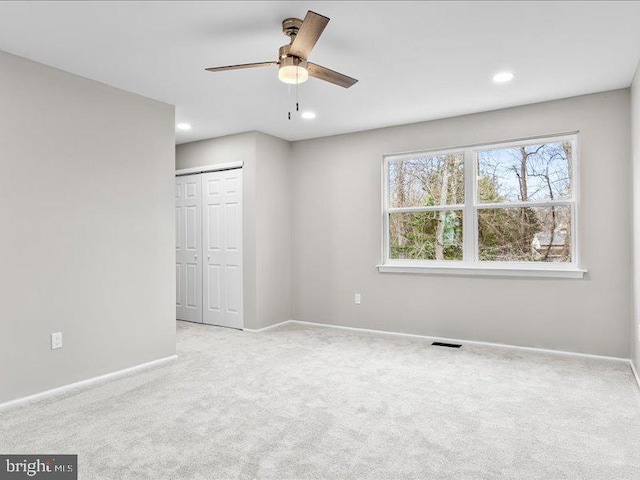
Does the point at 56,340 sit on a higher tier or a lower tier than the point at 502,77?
lower

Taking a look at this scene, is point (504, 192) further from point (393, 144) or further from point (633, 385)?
point (633, 385)

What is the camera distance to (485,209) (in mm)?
4504

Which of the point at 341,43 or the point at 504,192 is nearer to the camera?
the point at 341,43

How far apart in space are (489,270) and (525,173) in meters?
1.05

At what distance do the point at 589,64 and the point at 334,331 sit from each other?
3.62 meters

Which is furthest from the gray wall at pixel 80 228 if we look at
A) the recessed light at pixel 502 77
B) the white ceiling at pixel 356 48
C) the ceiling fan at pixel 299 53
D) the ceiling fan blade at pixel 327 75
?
the recessed light at pixel 502 77

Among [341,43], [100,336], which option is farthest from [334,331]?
[341,43]

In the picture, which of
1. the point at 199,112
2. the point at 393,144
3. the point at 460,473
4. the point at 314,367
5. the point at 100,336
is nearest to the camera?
Result: the point at 460,473

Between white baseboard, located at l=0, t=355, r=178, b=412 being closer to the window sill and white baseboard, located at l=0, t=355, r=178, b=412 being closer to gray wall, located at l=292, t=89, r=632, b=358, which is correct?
gray wall, located at l=292, t=89, r=632, b=358

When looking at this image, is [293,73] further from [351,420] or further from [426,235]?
[426,235]

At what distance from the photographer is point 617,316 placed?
12.5ft

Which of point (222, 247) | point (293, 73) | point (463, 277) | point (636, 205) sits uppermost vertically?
point (293, 73)

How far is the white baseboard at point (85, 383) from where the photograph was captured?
2928 millimetres

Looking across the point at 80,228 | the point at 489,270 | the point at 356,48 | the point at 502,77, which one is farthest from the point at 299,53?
the point at 489,270
